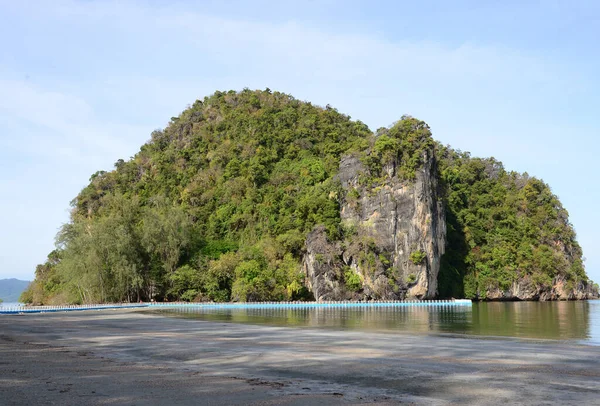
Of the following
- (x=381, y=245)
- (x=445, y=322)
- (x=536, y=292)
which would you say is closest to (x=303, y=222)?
(x=381, y=245)

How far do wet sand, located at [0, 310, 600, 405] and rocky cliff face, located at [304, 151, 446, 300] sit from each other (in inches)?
2003

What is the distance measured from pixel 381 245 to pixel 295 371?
63.1 m

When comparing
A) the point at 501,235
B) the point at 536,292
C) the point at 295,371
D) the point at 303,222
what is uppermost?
the point at 303,222

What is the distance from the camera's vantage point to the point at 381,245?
250 ft

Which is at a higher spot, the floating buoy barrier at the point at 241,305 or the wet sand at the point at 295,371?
the wet sand at the point at 295,371

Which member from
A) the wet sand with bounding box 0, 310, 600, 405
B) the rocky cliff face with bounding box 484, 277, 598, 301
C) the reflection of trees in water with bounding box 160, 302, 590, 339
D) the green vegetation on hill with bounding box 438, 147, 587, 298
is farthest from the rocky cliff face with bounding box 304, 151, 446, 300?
the wet sand with bounding box 0, 310, 600, 405

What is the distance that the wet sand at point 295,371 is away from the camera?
34.7 feet

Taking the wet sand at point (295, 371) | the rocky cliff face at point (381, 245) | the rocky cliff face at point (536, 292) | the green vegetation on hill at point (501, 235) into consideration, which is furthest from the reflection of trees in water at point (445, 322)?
the green vegetation on hill at point (501, 235)

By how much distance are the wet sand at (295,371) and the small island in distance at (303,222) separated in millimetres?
50969

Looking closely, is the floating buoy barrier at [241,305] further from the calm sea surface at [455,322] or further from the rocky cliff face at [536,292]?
the rocky cliff face at [536,292]

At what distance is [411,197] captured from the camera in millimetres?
78562

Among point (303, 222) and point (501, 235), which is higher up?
point (303, 222)

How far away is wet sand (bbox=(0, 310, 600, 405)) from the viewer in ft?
34.7

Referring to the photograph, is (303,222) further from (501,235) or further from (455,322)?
(455,322)
